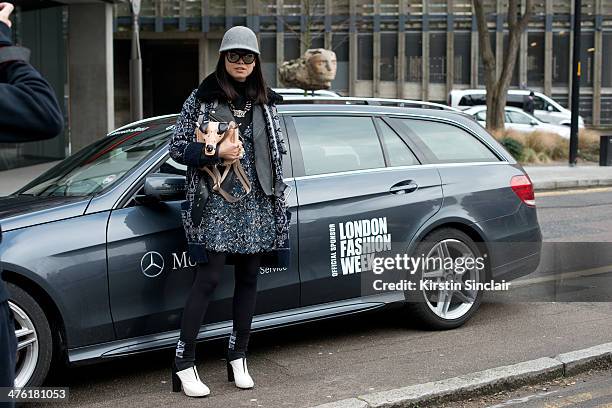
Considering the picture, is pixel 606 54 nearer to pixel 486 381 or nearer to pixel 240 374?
pixel 486 381

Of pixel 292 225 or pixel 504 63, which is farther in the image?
pixel 504 63

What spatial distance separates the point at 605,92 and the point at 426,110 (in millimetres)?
45784

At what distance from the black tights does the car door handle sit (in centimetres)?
140

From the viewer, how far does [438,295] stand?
6.16 meters

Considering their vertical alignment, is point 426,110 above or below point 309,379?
above

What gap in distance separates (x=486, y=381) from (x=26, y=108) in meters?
3.34

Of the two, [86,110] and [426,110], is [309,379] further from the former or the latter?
[86,110]

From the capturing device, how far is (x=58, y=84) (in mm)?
24500

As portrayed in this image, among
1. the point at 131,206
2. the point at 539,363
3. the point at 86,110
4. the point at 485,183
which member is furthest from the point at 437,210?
the point at 86,110

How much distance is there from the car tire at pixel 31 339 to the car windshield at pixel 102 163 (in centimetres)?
81

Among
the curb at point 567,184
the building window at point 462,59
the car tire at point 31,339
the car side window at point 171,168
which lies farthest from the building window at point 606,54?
the car tire at point 31,339

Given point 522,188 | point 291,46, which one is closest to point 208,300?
point 522,188

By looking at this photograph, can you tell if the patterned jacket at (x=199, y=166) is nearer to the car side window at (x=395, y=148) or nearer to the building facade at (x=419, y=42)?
the car side window at (x=395, y=148)

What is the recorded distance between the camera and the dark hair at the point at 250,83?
4730 millimetres
